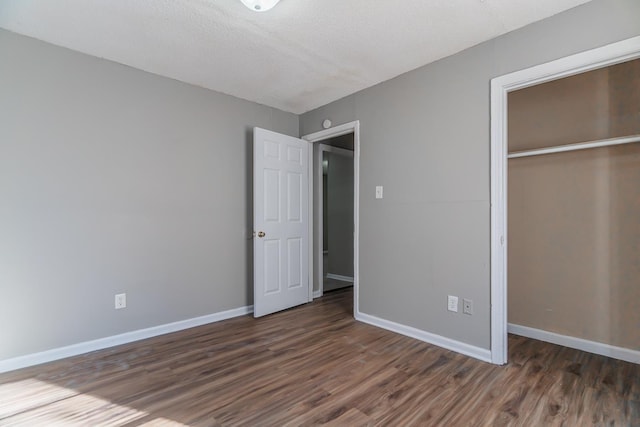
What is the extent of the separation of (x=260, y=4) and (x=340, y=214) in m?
4.01

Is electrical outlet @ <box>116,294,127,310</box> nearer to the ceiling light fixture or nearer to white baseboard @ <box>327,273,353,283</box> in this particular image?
the ceiling light fixture

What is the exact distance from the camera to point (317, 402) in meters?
1.87

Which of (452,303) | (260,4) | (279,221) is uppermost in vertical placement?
(260,4)

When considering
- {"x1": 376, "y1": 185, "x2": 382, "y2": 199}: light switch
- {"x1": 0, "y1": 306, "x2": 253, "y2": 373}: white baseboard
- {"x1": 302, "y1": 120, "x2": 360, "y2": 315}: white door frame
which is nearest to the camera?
{"x1": 0, "y1": 306, "x2": 253, "y2": 373}: white baseboard

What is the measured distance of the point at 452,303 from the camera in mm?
2615

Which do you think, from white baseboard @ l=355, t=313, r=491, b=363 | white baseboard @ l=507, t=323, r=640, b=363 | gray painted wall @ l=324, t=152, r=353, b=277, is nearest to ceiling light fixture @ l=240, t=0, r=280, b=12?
white baseboard @ l=355, t=313, r=491, b=363

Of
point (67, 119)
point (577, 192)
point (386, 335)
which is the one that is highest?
point (67, 119)

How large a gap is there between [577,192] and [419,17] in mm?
1913

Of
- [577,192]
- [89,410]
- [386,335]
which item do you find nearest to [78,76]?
[89,410]

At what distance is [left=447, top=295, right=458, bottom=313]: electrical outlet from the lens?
2590 millimetres

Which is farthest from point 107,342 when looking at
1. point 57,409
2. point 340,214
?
point 340,214

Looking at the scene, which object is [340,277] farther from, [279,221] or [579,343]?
[579,343]

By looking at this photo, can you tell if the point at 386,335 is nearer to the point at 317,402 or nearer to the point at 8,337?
the point at 317,402

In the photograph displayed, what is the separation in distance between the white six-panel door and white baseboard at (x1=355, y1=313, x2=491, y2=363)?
908mm
